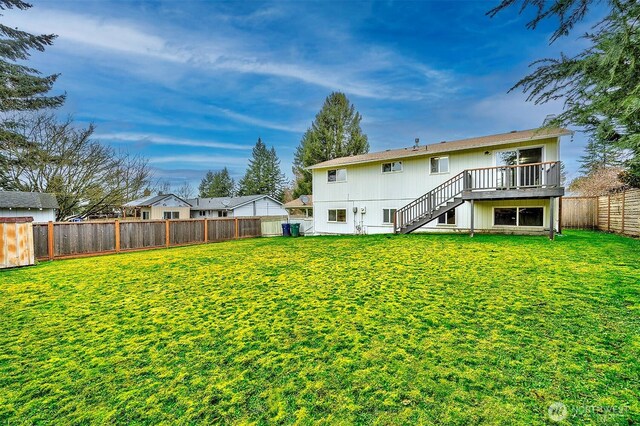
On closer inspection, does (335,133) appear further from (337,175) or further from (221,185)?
(221,185)

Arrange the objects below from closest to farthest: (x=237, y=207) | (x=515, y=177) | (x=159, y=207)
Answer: (x=515, y=177) → (x=159, y=207) → (x=237, y=207)

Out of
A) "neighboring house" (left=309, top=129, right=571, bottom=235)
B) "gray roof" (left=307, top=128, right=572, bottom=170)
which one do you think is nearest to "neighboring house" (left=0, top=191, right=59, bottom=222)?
"neighboring house" (left=309, top=129, right=571, bottom=235)

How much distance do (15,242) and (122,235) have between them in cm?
401

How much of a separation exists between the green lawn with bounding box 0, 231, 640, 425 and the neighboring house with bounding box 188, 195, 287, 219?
27981mm

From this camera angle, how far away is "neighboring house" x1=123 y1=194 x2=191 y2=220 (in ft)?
104

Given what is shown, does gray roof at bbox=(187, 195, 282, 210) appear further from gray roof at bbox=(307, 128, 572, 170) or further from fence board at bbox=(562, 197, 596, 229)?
fence board at bbox=(562, 197, 596, 229)

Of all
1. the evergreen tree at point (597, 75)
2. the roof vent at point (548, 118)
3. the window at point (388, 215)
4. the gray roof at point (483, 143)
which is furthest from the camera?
the window at point (388, 215)

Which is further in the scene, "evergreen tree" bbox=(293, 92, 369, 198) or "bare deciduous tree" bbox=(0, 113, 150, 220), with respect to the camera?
"evergreen tree" bbox=(293, 92, 369, 198)

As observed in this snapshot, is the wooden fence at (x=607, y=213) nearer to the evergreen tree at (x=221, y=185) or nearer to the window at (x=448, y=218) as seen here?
the window at (x=448, y=218)

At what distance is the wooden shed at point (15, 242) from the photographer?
8516mm

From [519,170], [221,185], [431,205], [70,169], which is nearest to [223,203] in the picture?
[70,169]

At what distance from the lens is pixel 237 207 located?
33.8 m

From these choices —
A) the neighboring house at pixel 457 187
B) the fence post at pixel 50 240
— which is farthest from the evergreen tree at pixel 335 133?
the fence post at pixel 50 240

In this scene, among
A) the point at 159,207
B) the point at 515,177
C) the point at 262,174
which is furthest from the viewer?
the point at 262,174
